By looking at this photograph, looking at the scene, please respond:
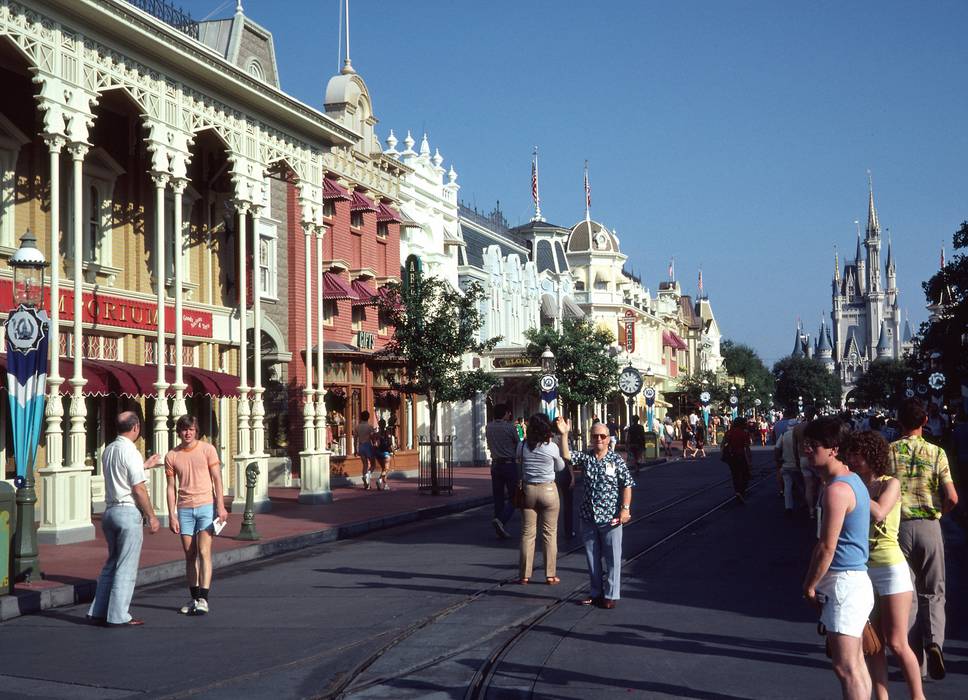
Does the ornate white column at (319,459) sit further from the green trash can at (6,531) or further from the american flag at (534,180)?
the american flag at (534,180)

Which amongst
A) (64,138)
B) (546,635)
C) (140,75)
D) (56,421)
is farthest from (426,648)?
(140,75)

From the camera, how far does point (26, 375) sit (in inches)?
572

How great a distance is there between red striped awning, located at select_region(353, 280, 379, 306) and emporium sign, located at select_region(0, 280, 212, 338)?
738 centimetres

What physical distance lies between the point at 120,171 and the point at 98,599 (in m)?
13.8

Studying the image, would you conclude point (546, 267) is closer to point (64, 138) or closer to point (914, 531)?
point (64, 138)

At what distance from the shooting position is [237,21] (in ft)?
88.4

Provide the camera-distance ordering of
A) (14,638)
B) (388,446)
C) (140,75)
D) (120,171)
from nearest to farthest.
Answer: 1. (14,638)
2. (140,75)
3. (120,171)
4. (388,446)

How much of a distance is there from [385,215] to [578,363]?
1436 centimetres

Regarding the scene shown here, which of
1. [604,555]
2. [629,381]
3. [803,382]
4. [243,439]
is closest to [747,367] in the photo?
[803,382]

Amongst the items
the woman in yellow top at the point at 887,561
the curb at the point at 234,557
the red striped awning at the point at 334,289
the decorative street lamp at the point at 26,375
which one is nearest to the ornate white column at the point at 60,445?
the decorative street lamp at the point at 26,375

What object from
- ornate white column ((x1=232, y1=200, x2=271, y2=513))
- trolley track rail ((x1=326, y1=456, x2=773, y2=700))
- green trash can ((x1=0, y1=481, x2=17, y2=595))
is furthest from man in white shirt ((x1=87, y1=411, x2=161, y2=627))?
ornate white column ((x1=232, y1=200, x2=271, y2=513))

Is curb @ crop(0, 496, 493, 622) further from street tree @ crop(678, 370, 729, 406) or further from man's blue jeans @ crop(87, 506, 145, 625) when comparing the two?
street tree @ crop(678, 370, 729, 406)

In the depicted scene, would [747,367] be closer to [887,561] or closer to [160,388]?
[160,388]

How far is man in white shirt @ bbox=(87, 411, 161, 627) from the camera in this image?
10.3 meters
